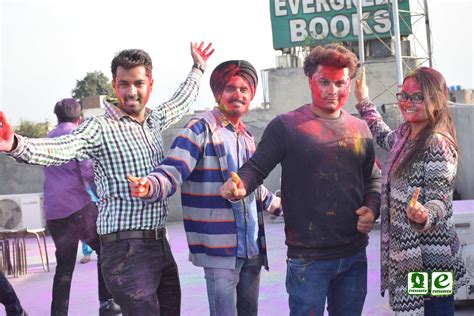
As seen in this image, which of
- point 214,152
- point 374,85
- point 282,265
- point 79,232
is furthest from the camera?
point 374,85

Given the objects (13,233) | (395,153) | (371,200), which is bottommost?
(13,233)

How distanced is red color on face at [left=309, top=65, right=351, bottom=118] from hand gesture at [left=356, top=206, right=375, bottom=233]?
1.60ft

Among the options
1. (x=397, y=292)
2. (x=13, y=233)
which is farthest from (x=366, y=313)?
(x=13, y=233)

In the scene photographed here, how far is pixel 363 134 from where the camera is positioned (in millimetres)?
3414

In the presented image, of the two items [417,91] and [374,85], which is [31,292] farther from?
[374,85]

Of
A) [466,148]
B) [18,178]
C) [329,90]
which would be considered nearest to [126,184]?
[329,90]

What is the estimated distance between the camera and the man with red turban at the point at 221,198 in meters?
3.43

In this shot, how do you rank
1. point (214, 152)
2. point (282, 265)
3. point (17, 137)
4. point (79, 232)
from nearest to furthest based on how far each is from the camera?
point (17, 137)
point (214, 152)
point (79, 232)
point (282, 265)

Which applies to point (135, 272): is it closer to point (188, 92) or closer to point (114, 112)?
point (114, 112)

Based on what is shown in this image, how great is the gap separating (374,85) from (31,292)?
58.4 feet

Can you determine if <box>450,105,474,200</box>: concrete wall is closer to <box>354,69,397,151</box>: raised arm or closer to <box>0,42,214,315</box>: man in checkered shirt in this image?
<box>354,69,397,151</box>: raised arm

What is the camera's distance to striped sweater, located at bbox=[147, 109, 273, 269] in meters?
3.43

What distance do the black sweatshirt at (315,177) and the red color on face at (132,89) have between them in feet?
2.35
